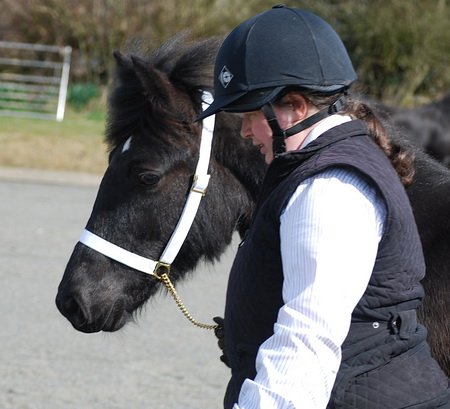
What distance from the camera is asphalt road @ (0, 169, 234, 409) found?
5.06 m

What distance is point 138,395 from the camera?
5.08 meters

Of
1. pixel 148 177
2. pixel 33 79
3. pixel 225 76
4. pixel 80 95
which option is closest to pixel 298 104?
pixel 225 76

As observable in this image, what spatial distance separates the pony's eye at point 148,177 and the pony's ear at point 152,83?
233mm

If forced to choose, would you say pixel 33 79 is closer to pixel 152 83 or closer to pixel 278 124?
pixel 152 83

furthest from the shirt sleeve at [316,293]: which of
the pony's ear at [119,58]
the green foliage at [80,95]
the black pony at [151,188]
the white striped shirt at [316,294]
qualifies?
the green foliage at [80,95]

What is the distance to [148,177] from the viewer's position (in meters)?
2.92

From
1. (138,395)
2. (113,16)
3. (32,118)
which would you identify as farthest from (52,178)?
(138,395)

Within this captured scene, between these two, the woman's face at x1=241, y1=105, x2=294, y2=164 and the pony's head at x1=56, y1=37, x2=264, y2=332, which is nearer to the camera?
the woman's face at x1=241, y1=105, x2=294, y2=164

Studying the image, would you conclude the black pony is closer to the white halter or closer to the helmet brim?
the white halter

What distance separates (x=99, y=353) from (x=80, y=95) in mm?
13867

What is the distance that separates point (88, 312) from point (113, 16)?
1768 centimetres

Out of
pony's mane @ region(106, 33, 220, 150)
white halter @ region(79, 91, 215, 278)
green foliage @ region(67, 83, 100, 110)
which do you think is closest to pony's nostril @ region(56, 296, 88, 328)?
white halter @ region(79, 91, 215, 278)

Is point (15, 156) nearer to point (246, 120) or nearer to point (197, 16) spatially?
point (197, 16)

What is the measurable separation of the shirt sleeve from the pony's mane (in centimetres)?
115
